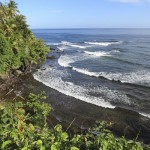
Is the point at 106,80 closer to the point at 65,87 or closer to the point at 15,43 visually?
the point at 65,87

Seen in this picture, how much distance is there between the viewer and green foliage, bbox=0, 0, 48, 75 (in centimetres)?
2469

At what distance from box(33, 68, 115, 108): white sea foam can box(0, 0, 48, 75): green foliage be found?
239 cm

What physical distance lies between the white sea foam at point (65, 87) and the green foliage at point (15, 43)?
2.39 metres

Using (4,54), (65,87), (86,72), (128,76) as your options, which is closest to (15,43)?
(4,54)

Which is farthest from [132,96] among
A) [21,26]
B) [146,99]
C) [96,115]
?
[21,26]

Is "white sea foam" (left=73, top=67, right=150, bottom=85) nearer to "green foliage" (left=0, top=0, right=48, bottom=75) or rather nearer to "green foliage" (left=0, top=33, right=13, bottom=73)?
"green foliage" (left=0, top=0, right=48, bottom=75)

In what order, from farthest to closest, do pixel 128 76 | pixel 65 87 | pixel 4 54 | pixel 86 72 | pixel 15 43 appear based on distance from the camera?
pixel 86 72, pixel 128 76, pixel 15 43, pixel 65 87, pixel 4 54

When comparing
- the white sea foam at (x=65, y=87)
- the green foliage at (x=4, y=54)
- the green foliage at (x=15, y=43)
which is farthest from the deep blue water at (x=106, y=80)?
the green foliage at (x=4, y=54)

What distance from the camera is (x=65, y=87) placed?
83.1 feet

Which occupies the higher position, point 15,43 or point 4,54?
point 15,43

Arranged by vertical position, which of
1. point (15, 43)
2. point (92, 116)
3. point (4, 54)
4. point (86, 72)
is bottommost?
point (86, 72)

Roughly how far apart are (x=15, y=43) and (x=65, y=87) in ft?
25.7

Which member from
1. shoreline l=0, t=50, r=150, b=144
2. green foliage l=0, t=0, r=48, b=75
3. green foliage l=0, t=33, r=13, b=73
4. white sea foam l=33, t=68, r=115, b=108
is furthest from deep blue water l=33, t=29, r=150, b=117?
green foliage l=0, t=33, r=13, b=73

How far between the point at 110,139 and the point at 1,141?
6.94 ft
